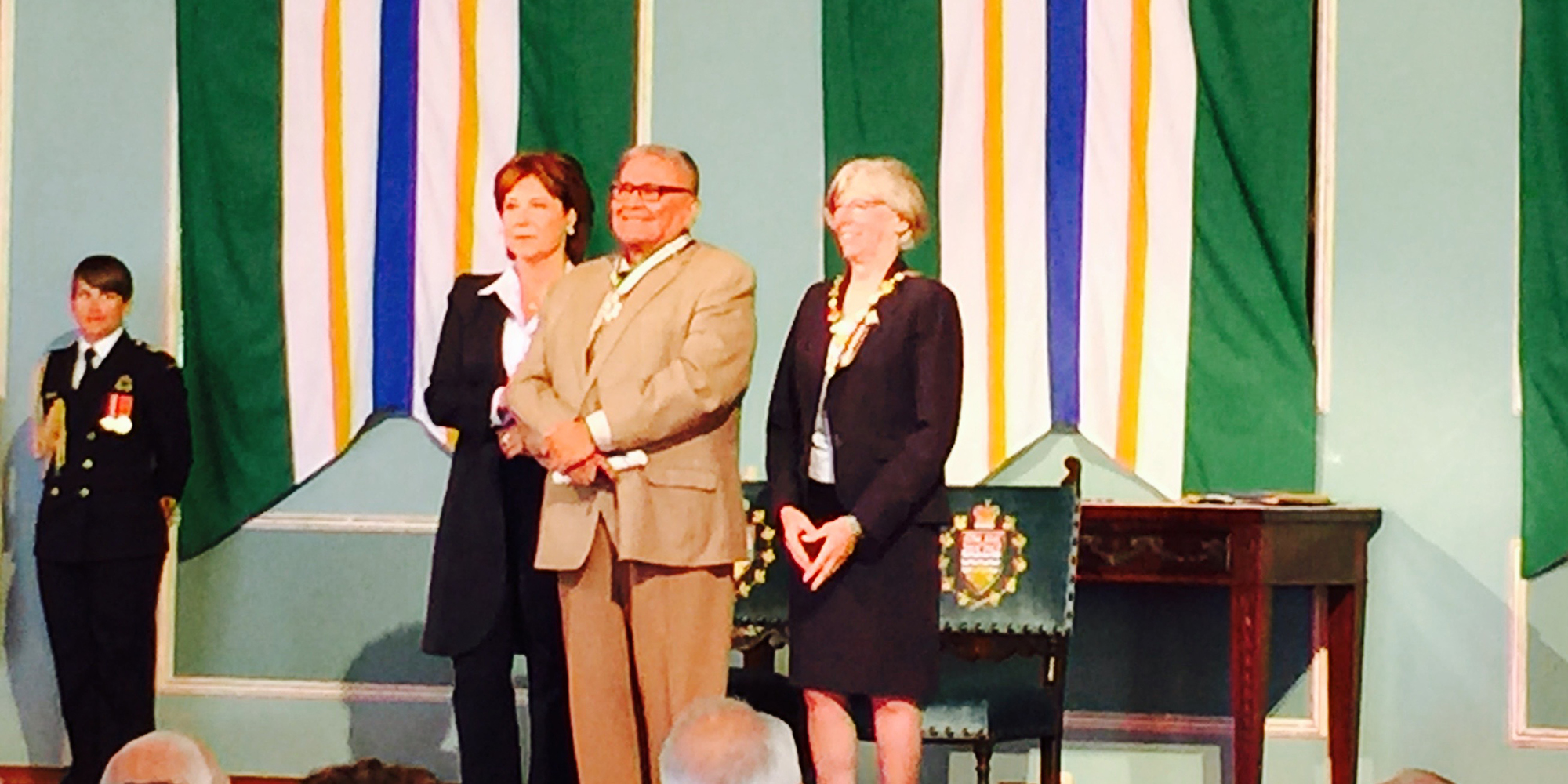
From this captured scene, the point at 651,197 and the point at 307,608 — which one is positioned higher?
the point at 651,197


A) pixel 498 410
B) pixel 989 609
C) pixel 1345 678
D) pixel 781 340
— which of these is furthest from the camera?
pixel 781 340

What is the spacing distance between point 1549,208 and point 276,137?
3.70m

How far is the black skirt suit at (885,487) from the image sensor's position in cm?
384

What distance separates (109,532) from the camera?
17.7 ft

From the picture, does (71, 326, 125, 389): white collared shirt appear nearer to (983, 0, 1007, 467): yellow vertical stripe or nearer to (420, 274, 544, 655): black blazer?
(420, 274, 544, 655): black blazer

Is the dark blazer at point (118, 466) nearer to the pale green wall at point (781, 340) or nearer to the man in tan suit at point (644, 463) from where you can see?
the pale green wall at point (781, 340)

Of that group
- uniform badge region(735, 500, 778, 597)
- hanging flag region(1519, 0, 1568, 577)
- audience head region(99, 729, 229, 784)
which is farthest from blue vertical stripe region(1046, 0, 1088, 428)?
audience head region(99, 729, 229, 784)

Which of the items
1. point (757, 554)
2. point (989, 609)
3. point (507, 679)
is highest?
point (757, 554)

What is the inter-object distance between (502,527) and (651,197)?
0.86 meters

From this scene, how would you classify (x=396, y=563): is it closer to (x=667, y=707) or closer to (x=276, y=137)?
(x=276, y=137)

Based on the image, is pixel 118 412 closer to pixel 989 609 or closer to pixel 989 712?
pixel 989 609

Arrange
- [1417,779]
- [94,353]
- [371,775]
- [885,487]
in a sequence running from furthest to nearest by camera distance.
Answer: [94,353] < [885,487] < [1417,779] < [371,775]

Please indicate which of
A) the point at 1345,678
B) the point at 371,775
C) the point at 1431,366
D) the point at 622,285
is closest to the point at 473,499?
the point at 622,285

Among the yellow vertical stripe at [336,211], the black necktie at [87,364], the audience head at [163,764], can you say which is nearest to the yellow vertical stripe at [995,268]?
the yellow vertical stripe at [336,211]
